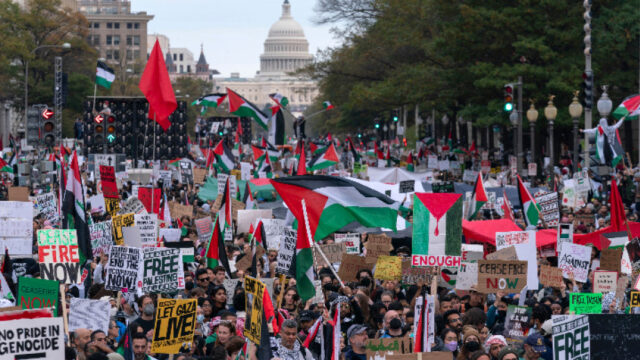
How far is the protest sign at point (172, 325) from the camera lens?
417 inches

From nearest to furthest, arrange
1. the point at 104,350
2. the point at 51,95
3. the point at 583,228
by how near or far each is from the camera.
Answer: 1. the point at 104,350
2. the point at 583,228
3. the point at 51,95

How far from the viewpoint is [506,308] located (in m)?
13.0

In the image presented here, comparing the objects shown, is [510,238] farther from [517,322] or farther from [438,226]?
[517,322]

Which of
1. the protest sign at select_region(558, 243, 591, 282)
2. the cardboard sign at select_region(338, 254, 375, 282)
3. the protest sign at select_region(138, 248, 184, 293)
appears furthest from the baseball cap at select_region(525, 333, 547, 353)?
the cardboard sign at select_region(338, 254, 375, 282)

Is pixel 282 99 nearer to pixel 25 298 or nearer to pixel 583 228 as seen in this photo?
pixel 583 228

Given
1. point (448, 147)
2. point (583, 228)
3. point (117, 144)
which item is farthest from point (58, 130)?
point (583, 228)

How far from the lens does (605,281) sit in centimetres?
1352

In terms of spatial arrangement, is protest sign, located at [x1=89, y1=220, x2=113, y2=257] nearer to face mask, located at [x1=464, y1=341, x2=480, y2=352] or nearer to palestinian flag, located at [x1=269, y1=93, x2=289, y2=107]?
face mask, located at [x1=464, y1=341, x2=480, y2=352]

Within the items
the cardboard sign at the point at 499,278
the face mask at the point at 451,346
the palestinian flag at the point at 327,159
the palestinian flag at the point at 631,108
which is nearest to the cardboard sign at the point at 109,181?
the cardboard sign at the point at 499,278

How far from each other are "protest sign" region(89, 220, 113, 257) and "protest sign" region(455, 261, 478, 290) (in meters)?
4.83

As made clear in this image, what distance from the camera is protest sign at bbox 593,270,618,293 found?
1348 cm

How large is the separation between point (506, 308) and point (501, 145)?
43.1 meters

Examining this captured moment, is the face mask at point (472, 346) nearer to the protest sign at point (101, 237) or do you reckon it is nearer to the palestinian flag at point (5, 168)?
the protest sign at point (101, 237)

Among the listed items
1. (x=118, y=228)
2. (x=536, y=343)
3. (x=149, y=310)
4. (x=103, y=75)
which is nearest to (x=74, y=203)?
(x=118, y=228)
